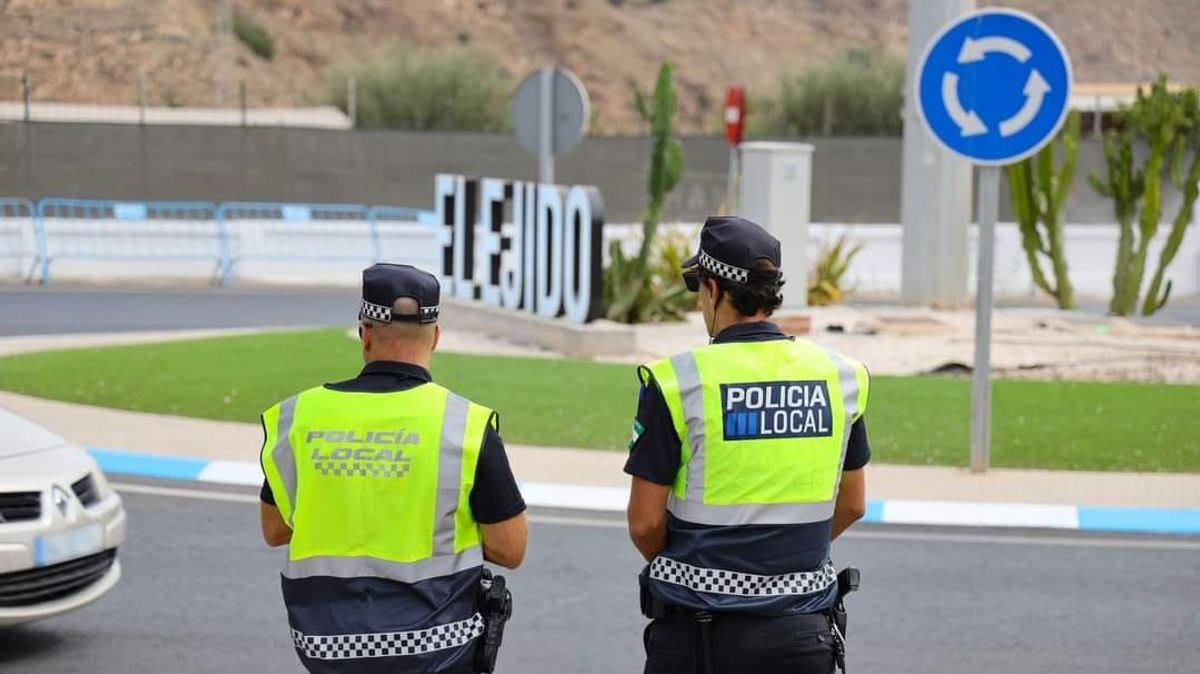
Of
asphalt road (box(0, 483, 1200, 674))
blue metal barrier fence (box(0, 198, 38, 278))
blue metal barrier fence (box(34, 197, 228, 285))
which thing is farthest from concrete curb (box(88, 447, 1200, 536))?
blue metal barrier fence (box(0, 198, 38, 278))

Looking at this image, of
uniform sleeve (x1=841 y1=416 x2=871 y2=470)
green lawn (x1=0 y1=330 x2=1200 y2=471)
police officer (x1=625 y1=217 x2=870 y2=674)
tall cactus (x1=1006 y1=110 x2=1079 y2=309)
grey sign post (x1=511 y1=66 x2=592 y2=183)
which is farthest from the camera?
tall cactus (x1=1006 y1=110 x2=1079 y2=309)

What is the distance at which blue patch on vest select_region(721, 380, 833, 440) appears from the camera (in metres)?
4.39

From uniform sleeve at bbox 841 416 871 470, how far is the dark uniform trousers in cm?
45

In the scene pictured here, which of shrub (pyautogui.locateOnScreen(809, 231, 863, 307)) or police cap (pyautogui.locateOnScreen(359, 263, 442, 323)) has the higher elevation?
police cap (pyautogui.locateOnScreen(359, 263, 442, 323))

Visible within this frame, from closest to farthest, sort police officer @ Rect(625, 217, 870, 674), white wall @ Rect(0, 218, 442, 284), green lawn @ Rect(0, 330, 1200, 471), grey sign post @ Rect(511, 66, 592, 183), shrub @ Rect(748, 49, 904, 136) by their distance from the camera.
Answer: police officer @ Rect(625, 217, 870, 674)
green lawn @ Rect(0, 330, 1200, 471)
grey sign post @ Rect(511, 66, 592, 183)
white wall @ Rect(0, 218, 442, 284)
shrub @ Rect(748, 49, 904, 136)

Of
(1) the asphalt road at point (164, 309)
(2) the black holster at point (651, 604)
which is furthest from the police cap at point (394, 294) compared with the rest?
(1) the asphalt road at point (164, 309)

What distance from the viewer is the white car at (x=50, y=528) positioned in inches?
276

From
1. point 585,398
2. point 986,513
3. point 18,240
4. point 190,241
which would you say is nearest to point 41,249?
point 18,240

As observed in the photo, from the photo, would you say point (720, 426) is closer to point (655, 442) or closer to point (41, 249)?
point (655, 442)

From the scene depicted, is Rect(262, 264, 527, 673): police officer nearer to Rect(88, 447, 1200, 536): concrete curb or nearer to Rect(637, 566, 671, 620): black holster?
Rect(637, 566, 671, 620): black holster

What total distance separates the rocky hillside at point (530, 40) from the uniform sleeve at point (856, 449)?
50.6 meters

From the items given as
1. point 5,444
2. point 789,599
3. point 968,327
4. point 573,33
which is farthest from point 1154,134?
point 573,33

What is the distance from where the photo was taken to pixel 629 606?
8523 millimetres

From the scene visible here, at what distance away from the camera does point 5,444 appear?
24.2 feet
